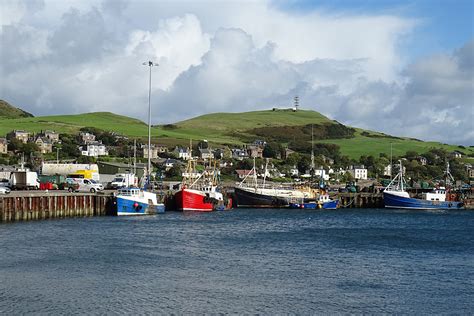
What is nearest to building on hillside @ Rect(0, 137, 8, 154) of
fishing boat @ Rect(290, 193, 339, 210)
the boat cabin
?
fishing boat @ Rect(290, 193, 339, 210)

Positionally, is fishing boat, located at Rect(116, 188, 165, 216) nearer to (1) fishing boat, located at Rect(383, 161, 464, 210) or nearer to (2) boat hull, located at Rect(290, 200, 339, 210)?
(2) boat hull, located at Rect(290, 200, 339, 210)

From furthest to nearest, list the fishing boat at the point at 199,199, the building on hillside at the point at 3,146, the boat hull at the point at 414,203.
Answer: the building on hillside at the point at 3,146, the boat hull at the point at 414,203, the fishing boat at the point at 199,199

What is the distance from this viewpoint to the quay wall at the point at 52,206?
247ft

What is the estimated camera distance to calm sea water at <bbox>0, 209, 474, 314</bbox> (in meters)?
38.2

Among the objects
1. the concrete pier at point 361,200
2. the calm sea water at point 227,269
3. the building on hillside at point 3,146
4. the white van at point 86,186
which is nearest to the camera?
the calm sea water at point 227,269

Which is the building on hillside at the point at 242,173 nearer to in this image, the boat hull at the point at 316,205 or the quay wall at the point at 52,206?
the boat hull at the point at 316,205

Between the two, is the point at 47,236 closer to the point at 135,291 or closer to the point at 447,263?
Result: the point at 135,291

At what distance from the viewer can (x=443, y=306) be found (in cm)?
3878

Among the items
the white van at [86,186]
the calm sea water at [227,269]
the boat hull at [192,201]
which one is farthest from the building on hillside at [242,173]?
the calm sea water at [227,269]

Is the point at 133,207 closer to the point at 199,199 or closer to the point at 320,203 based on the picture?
the point at 199,199

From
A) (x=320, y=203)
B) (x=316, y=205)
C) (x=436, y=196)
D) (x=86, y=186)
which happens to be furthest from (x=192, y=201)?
(x=436, y=196)

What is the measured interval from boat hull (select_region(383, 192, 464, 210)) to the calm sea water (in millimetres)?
46152

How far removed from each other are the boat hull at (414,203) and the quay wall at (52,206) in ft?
185

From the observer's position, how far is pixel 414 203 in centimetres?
12556
